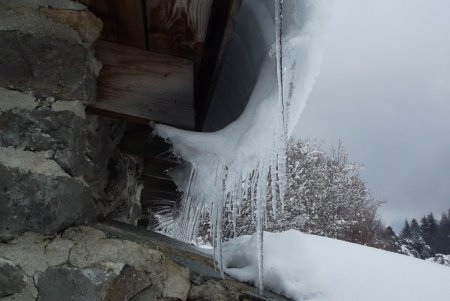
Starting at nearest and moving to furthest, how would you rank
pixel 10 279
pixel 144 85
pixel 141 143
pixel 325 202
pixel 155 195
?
pixel 10 279 → pixel 144 85 → pixel 141 143 → pixel 155 195 → pixel 325 202

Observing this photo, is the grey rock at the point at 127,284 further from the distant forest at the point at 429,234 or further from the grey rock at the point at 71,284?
the distant forest at the point at 429,234

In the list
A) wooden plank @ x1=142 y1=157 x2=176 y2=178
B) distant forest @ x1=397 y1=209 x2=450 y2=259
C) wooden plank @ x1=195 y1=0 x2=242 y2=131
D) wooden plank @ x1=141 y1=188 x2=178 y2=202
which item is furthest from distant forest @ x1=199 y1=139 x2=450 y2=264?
wooden plank @ x1=195 y1=0 x2=242 y2=131

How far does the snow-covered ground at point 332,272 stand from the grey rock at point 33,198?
0.55 m

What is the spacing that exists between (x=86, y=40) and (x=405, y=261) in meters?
1.33

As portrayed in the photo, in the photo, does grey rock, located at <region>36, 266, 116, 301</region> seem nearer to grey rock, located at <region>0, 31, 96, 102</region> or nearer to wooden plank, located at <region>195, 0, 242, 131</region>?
grey rock, located at <region>0, 31, 96, 102</region>

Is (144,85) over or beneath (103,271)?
over

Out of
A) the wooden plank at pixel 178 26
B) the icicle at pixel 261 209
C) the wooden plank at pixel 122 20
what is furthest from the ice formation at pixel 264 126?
the wooden plank at pixel 122 20

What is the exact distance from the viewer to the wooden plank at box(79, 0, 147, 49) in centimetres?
112

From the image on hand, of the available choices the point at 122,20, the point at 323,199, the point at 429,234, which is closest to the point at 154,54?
the point at 122,20

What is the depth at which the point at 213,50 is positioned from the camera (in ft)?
4.33

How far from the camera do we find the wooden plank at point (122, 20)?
1115mm

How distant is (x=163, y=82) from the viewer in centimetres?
132

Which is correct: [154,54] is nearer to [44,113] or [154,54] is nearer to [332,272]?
[44,113]

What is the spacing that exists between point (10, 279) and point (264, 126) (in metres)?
0.74
